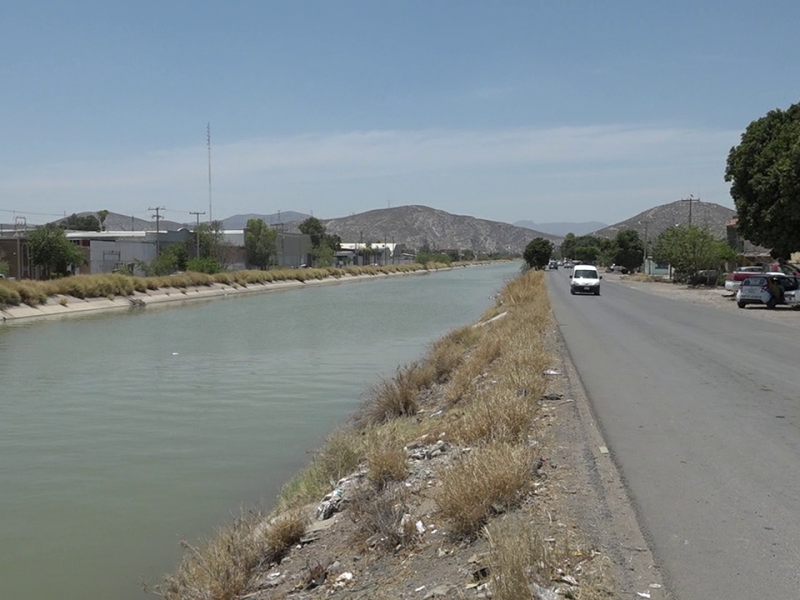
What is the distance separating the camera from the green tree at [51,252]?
6919 centimetres

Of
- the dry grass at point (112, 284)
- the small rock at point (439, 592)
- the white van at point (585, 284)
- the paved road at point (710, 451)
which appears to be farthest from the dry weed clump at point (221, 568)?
the white van at point (585, 284)

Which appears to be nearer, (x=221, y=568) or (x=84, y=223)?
(x=221, y=568)

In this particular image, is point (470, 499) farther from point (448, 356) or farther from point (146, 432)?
point (448, 356)

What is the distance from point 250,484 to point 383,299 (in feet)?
179

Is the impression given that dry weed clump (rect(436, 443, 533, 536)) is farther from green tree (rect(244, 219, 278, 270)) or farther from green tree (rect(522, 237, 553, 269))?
green tree (rect(522, 237, 553, 269))

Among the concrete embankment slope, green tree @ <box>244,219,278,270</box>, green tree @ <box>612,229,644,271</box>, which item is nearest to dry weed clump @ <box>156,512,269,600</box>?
the concrete embankment slope

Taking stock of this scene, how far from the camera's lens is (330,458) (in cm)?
1159

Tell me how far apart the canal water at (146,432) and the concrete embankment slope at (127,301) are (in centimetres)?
1036

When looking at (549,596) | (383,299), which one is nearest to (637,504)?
(549,596)

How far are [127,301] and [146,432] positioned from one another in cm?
4646

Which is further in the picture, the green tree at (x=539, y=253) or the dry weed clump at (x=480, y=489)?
the green tree at (x=539, y=253)

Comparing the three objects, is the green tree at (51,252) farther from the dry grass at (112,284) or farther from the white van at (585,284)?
the white van at (585,284)

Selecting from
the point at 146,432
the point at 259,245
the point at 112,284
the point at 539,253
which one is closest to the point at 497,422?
the point at 146,432

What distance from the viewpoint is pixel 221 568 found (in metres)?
7.69
